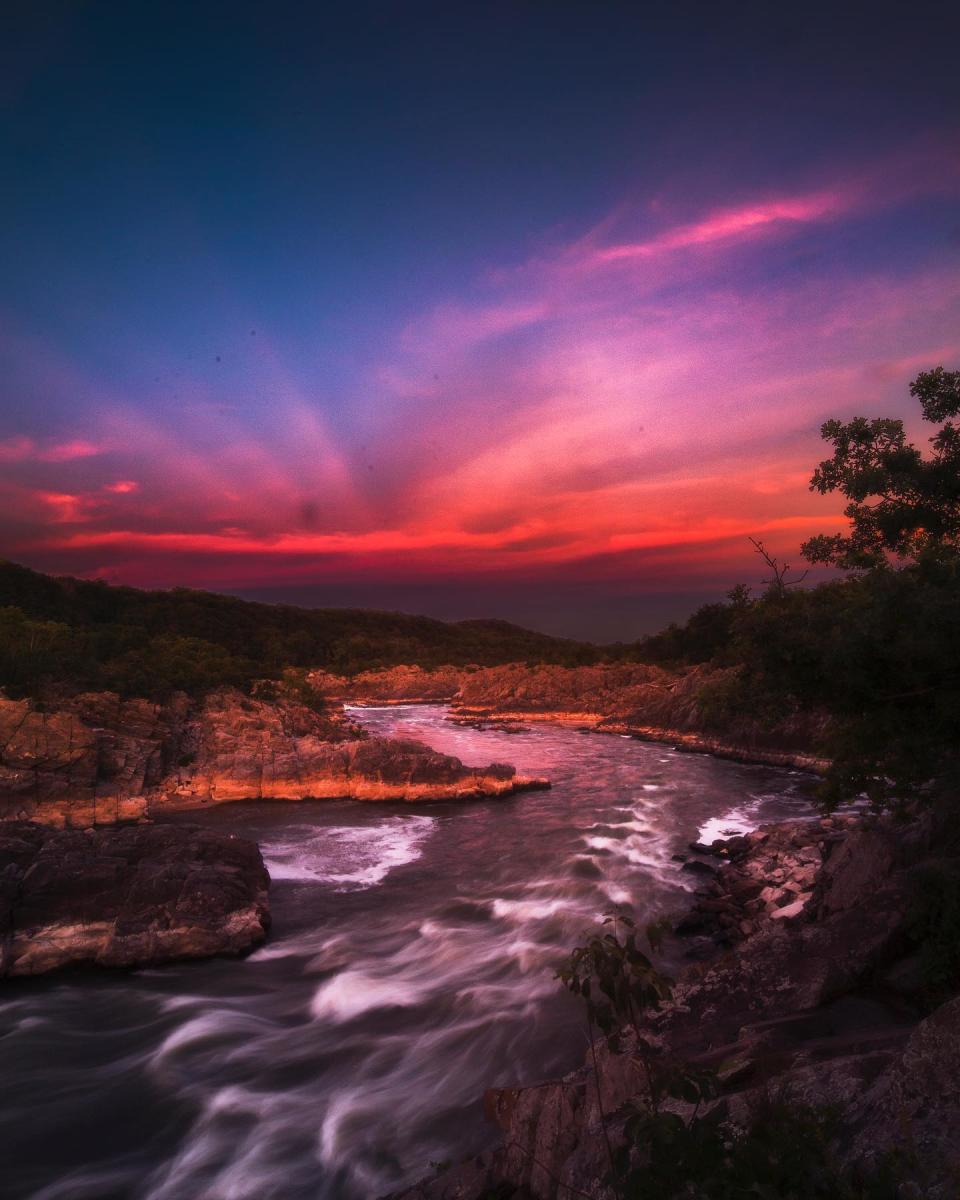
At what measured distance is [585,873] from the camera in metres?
22.4

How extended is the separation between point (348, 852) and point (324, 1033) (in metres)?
11.2

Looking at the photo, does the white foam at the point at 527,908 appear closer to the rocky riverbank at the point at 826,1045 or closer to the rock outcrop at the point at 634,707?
the rocky riverbank at the point at 826,1045

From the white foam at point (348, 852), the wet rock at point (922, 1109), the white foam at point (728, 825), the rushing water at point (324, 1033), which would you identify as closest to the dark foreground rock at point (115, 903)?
the rushing water at point (324, 1033)

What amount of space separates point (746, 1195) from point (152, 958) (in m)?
15.3

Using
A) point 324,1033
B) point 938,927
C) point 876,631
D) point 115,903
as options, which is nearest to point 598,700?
point 115,903

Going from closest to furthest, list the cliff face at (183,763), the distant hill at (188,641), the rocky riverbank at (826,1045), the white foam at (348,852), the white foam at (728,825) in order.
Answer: the rocky riverbank at (826,1045) → the white foam at (348,852) → the cliff face at (183,763) → the white foam at (728,825) → the distant hill at (188,641)

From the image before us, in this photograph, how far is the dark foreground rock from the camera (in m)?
14.8

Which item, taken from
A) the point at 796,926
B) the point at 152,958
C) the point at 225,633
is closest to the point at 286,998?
the point at 152,958

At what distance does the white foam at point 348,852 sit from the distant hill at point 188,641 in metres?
15.6

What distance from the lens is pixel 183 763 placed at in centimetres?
3269

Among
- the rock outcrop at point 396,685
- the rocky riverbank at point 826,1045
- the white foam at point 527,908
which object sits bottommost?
the rock outcrop at point 396,685

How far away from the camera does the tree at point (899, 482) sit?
407 inches

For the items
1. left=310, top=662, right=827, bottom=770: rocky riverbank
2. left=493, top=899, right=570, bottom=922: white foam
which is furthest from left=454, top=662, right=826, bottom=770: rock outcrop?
left=493, top=899, right=570, bottom=922: white foam

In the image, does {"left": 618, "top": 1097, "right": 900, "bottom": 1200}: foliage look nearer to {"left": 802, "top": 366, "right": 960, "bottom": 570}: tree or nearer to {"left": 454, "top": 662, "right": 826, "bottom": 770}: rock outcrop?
{"left": 802, "top": 366, "right": 960, "bottom": 570}: tree
